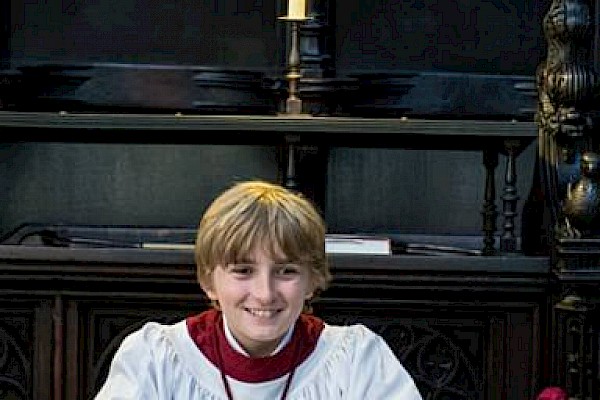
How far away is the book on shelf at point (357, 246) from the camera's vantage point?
171 inches

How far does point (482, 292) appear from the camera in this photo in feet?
14.1

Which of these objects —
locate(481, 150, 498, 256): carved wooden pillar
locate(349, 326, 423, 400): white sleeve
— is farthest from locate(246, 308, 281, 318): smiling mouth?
locate(481, 150, 498, 256): carved wooden pillar

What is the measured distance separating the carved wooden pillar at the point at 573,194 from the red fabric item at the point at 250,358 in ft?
5.75

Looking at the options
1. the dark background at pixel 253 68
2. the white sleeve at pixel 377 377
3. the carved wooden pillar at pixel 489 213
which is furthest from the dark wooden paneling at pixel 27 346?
the white sleeve at pixel 377 377

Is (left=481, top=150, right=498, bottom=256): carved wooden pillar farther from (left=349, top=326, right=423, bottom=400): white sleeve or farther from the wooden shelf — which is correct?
(left=349, top=326, right=423, bottom=400): white sleeve

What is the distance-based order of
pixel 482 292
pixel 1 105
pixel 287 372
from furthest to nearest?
pixel 1 105
pixel 482 292
pixel 287 372

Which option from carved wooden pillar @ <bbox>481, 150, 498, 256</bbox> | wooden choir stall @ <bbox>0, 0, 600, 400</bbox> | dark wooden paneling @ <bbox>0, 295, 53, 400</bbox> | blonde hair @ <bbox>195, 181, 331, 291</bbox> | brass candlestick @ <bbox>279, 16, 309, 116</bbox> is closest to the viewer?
blonde hair @ <bbox>195, 181, 331, 291</bbox>

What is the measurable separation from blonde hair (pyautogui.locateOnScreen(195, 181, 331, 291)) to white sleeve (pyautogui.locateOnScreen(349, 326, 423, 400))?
0.63ft

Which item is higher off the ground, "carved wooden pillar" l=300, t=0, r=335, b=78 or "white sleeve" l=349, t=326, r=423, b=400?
A: "carved wooden pillar" l=300, t=0, r=335, b=78

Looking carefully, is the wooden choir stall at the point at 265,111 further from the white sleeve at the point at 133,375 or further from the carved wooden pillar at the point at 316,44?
the white sleeve at the point at 133,375

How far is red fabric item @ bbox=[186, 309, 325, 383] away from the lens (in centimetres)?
246

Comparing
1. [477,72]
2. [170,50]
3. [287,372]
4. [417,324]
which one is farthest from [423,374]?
[287,372]

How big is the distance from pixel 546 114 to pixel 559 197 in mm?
251

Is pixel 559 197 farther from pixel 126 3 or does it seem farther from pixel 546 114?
pixel 126 3
